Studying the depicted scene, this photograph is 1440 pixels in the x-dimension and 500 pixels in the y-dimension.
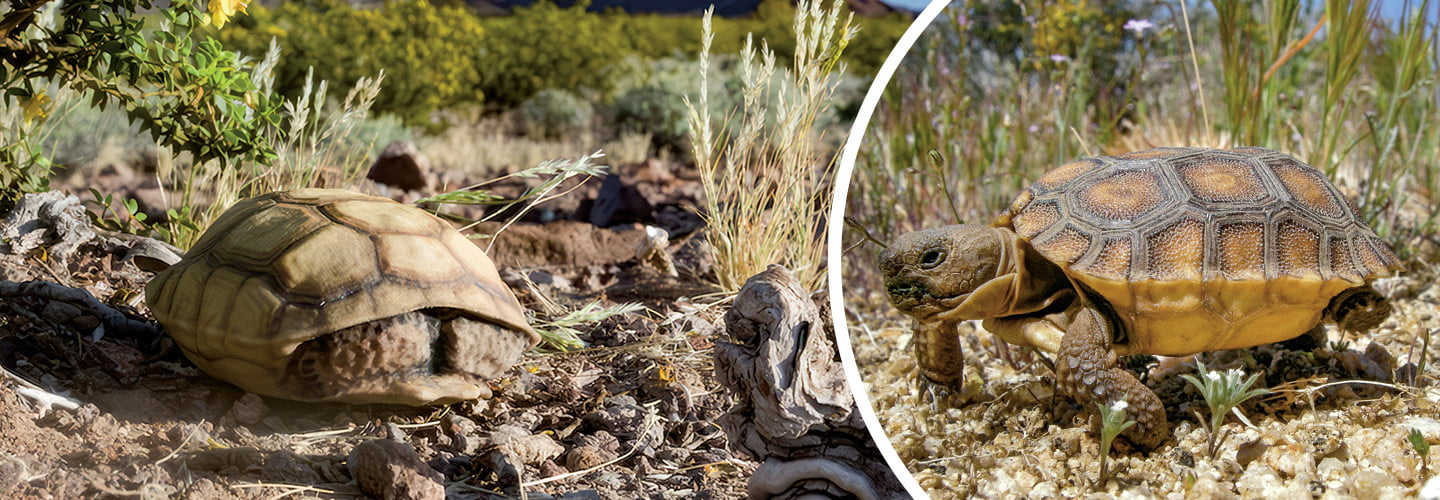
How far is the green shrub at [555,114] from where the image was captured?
10.1 metres

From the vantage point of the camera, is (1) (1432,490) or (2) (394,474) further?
(2) (394,474)

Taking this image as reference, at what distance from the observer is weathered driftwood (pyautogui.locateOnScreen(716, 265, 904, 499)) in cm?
189

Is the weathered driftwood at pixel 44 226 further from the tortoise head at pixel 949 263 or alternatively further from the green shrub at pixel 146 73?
the tortoise head at pixel 949 263

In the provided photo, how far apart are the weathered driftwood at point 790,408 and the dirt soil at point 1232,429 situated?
0.11 meters

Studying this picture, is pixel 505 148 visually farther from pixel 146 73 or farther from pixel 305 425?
pixel 305 425

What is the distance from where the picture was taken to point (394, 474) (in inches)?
74.8

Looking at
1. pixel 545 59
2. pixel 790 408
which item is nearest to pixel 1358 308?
pixel 790 408

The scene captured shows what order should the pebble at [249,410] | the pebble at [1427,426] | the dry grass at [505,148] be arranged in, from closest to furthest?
the pebble at [1427,426] → the pebble at [249,410] → the dry grass at [505,148]

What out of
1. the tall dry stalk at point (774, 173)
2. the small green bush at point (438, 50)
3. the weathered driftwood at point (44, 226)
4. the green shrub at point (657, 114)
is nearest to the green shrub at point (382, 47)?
the small green bush at point (438, 50)

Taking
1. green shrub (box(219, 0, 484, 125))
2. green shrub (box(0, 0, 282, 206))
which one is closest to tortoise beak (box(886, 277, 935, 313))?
green shrub (box(0, 0, 282, 206))

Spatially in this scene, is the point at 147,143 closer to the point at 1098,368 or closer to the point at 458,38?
the point at 458,38

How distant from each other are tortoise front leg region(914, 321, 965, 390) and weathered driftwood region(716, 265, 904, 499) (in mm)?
179

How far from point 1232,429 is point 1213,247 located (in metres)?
0.27

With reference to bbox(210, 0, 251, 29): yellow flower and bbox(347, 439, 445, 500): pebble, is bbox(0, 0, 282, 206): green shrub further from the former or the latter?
bbox(347, 439, 445, 500): pebble
